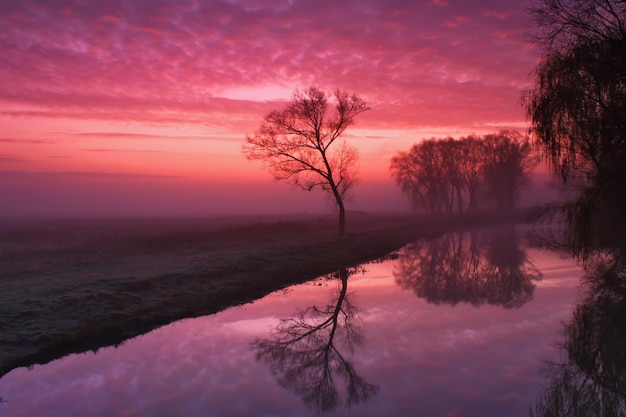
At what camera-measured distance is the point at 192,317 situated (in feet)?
49.4

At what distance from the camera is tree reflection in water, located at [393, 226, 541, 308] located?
16.9 m

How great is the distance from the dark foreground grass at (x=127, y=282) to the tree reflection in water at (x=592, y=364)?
426 inches

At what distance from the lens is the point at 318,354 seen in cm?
1116

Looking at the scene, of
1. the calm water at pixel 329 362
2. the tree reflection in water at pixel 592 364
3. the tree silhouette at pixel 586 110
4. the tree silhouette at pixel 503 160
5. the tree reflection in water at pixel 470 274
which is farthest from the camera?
the tree silhouette at pixel 503 160

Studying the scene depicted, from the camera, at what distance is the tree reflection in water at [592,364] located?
7684 millimetres

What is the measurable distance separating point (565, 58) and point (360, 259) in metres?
18.7

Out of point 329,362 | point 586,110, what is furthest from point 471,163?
point 329,362

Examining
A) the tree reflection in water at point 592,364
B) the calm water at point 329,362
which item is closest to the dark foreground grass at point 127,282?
the calm water at point 329,362

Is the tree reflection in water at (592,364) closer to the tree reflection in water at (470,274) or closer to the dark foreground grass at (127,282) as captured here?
the tree reflection in water at (470,274)

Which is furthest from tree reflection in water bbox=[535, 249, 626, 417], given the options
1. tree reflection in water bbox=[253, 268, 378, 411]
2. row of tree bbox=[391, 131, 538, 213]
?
row of tree bbox=[391, 131, 538, 213]

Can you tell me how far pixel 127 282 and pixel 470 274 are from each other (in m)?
16.0

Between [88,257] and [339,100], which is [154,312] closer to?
[88,257]

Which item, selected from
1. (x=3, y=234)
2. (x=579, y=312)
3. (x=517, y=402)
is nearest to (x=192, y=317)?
(x=517, y=402)

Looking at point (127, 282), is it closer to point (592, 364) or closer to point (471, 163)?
point (592, 364)
